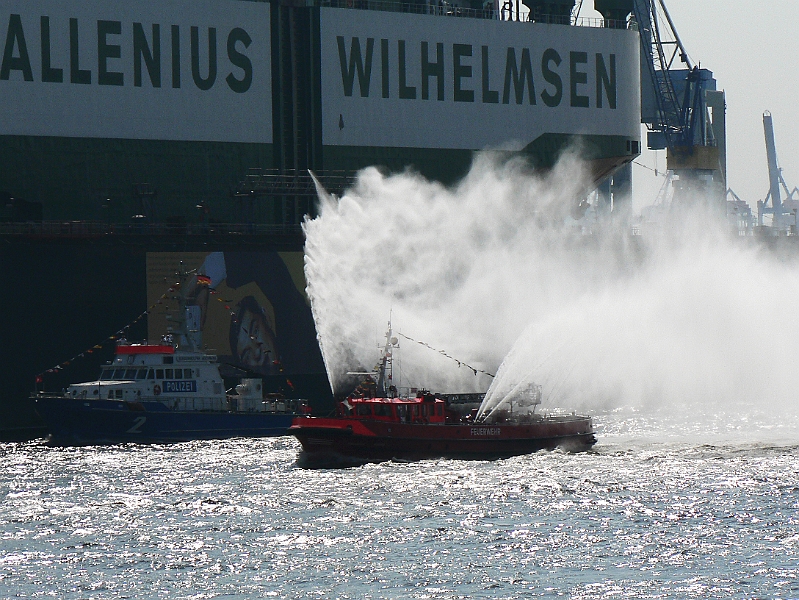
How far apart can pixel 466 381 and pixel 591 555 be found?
32.3 meters

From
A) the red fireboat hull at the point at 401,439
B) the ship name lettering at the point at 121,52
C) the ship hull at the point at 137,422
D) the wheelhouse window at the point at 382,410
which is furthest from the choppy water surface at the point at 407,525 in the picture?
the ship name lettering at the point at 121,52

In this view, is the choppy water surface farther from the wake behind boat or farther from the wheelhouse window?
the wake behind boat

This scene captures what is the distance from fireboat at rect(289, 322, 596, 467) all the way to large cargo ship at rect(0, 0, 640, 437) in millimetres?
19236

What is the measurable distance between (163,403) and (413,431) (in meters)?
14.9

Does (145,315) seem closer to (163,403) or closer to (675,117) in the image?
(163,403)

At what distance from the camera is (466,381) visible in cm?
7112

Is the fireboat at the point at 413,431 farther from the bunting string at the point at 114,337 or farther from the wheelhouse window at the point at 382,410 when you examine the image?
the bunting string at the point at 114,337

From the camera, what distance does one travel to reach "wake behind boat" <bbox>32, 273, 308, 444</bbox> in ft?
208

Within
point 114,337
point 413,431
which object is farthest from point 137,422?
point 413,431

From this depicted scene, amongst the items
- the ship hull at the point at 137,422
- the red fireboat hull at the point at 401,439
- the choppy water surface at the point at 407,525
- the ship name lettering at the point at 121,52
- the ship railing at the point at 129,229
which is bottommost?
the choppy water surface at the point at 407,525

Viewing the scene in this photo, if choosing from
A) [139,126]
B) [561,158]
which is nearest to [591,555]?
[139,126]

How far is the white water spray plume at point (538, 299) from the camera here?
225 feet

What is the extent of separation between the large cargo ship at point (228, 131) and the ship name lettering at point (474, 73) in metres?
0.11

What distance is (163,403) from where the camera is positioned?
65.1m
